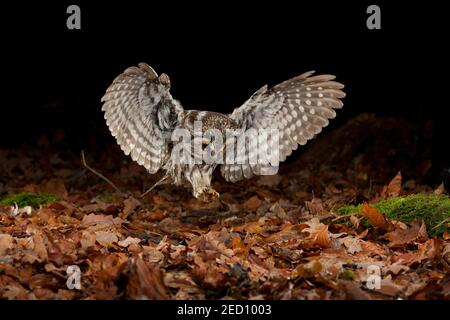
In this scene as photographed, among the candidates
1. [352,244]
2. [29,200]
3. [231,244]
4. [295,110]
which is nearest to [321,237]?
[352,244]

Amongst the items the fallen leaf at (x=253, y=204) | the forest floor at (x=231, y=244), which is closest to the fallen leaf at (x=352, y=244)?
the forest floor at (x=231, y=244)

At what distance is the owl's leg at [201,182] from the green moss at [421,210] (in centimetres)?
129

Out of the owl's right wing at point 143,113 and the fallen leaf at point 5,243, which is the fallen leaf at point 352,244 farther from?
the fallen leaf at point 5,243

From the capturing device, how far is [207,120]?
611 cm

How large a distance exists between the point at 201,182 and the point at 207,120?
2.27ft

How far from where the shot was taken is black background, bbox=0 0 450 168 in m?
12.6

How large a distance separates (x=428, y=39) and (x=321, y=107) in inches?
220

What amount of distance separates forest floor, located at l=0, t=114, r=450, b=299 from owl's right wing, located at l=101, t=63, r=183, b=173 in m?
0.71

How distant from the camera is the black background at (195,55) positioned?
1255cm

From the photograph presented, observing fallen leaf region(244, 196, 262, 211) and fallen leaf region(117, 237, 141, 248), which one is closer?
fallen leaf region(117, 237, 141, 248)

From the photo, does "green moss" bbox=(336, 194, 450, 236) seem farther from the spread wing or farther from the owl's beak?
the owl's beak

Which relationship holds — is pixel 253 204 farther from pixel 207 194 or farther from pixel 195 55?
pixel 195 55

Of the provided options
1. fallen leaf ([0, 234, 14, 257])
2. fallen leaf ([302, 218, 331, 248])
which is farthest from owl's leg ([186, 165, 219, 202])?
fallen leaf ([0, 234, 14, 257])

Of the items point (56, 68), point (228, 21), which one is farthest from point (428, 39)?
point (56, 68)
